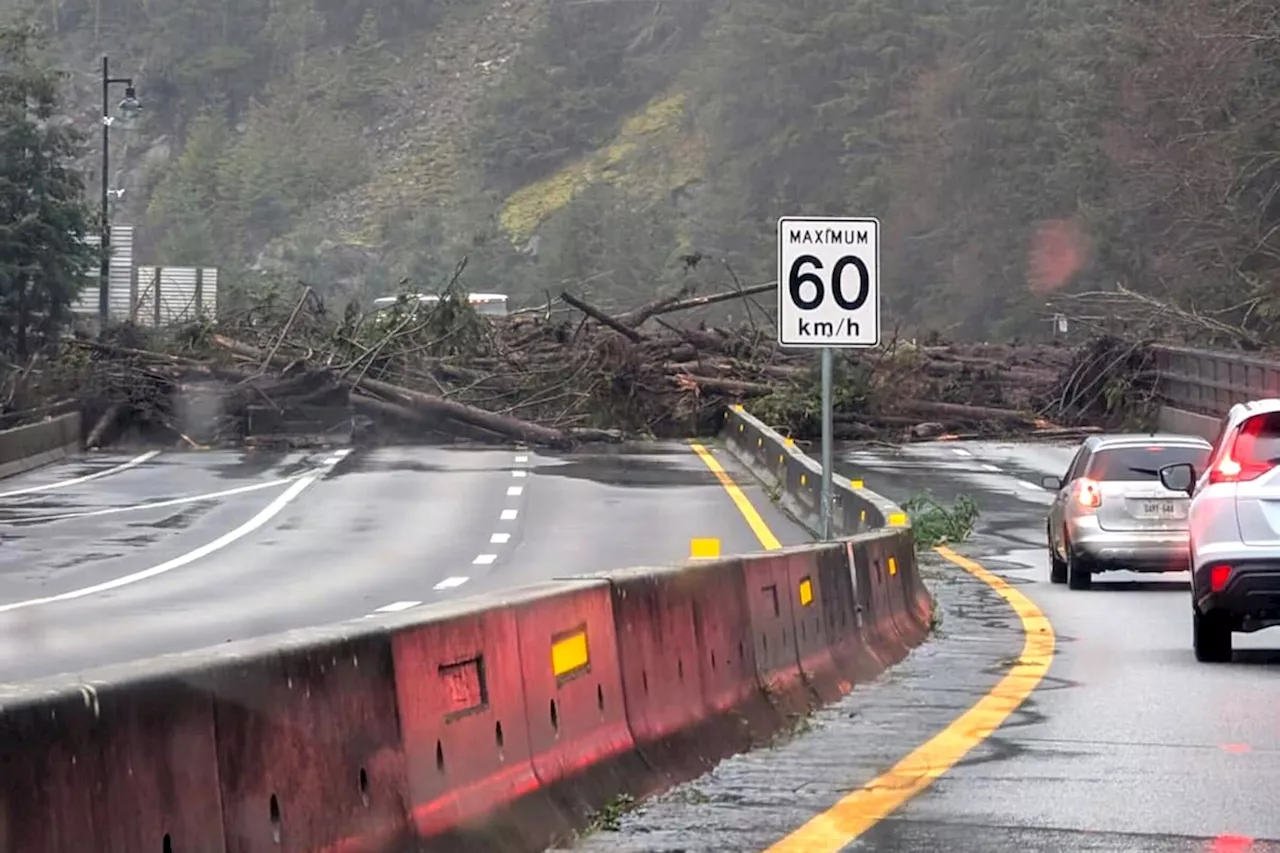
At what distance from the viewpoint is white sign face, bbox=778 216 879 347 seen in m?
15.6

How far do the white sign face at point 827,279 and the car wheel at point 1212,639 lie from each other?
9.63 feet

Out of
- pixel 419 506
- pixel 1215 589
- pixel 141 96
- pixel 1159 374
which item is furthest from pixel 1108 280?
pixel 141 96

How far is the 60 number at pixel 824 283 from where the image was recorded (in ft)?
51.4

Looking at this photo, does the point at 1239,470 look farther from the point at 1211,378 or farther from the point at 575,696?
the point at 1211,378

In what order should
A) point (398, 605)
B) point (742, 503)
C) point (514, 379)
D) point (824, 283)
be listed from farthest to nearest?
1. point (514, 379)
2. point (742, 503)
3. point (398, 605)
4. point (824, 283)

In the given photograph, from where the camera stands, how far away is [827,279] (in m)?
15.8

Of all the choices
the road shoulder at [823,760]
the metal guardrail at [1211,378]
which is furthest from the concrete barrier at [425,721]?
the metal guardrail at [1211,378]

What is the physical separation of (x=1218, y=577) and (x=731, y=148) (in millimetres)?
107406

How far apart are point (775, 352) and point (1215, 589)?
32.8m

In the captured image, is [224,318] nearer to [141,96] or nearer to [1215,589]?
[1215,589]

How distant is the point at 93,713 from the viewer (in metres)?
4.53

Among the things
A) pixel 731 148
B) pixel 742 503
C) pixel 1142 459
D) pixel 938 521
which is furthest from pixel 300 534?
pixel 731 148

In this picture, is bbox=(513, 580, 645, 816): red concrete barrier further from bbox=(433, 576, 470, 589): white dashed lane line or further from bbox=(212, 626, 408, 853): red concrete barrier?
bbox=(433, 576, 470, 589): white dashed lane line

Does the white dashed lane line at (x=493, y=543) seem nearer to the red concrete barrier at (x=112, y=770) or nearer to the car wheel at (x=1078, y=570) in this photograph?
the car wheel at (x=1078, y=570)
